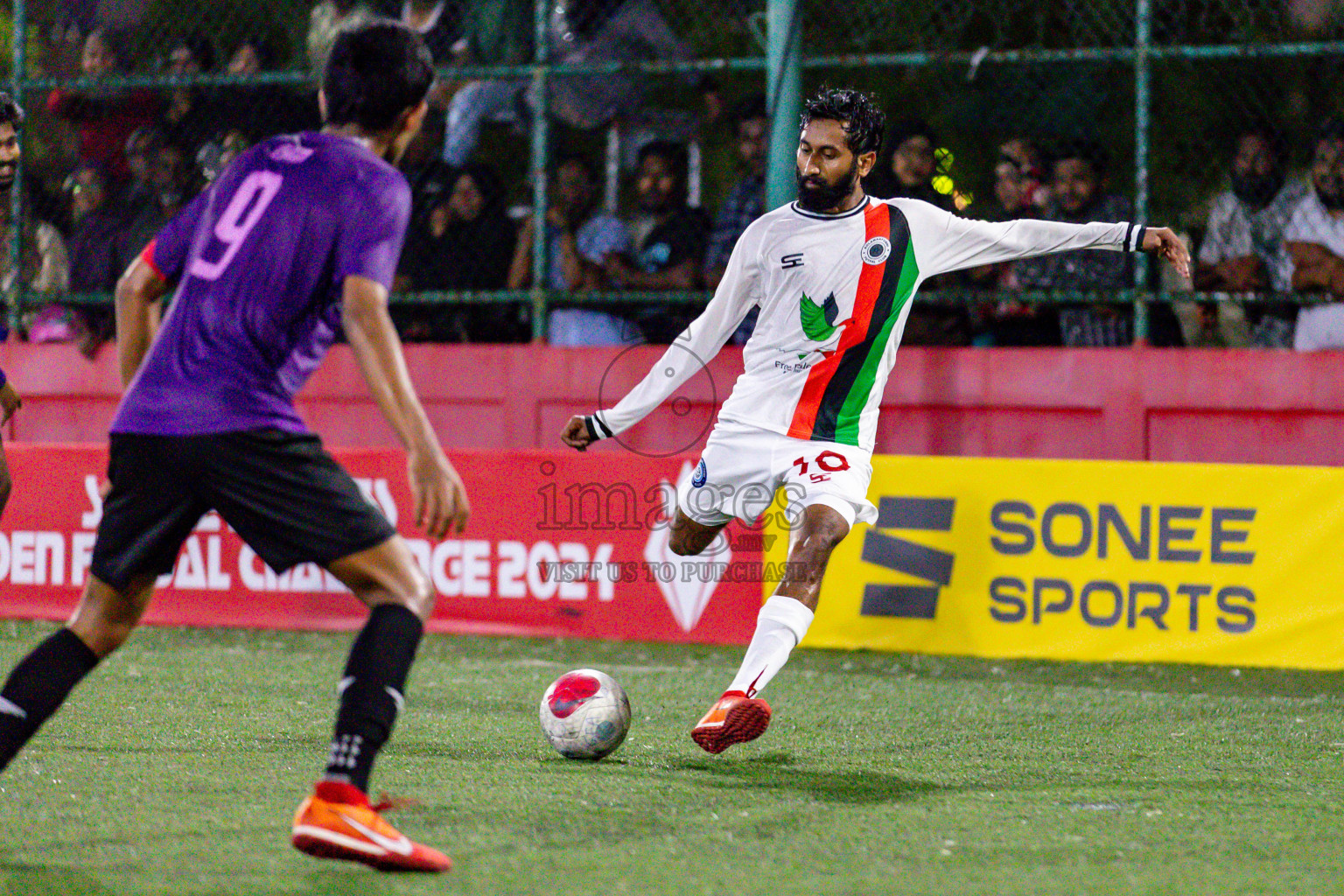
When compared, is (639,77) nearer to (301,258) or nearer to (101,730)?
(101,730)

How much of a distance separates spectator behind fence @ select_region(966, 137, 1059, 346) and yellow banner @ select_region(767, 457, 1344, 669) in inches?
53.1

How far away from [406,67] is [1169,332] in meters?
6.08

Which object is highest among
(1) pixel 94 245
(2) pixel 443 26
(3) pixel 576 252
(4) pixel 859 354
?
(2) pixel 443 26

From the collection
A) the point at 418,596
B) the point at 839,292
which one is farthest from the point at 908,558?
the point at 418,596

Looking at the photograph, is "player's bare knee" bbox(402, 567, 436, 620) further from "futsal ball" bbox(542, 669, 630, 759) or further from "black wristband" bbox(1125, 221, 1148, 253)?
"black wristband" bbox(1125, 221, 1148, 253)

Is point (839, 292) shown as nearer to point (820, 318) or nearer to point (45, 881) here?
point (820, 318)

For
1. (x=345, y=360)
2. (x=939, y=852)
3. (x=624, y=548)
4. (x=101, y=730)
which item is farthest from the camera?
(x=345, y=360)

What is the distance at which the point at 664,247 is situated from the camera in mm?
9508

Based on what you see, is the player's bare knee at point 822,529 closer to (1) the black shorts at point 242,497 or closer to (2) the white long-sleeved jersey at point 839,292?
(2) the white long-sleeved jersey at point 839,292

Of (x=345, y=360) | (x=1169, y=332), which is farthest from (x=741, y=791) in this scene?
(x=345, y=360)

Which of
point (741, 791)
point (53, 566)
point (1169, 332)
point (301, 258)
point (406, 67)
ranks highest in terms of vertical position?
point (406, 67)

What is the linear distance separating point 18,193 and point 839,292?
6725 mm

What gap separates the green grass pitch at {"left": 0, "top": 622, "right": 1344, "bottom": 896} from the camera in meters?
3.90

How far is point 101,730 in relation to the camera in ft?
19.1
